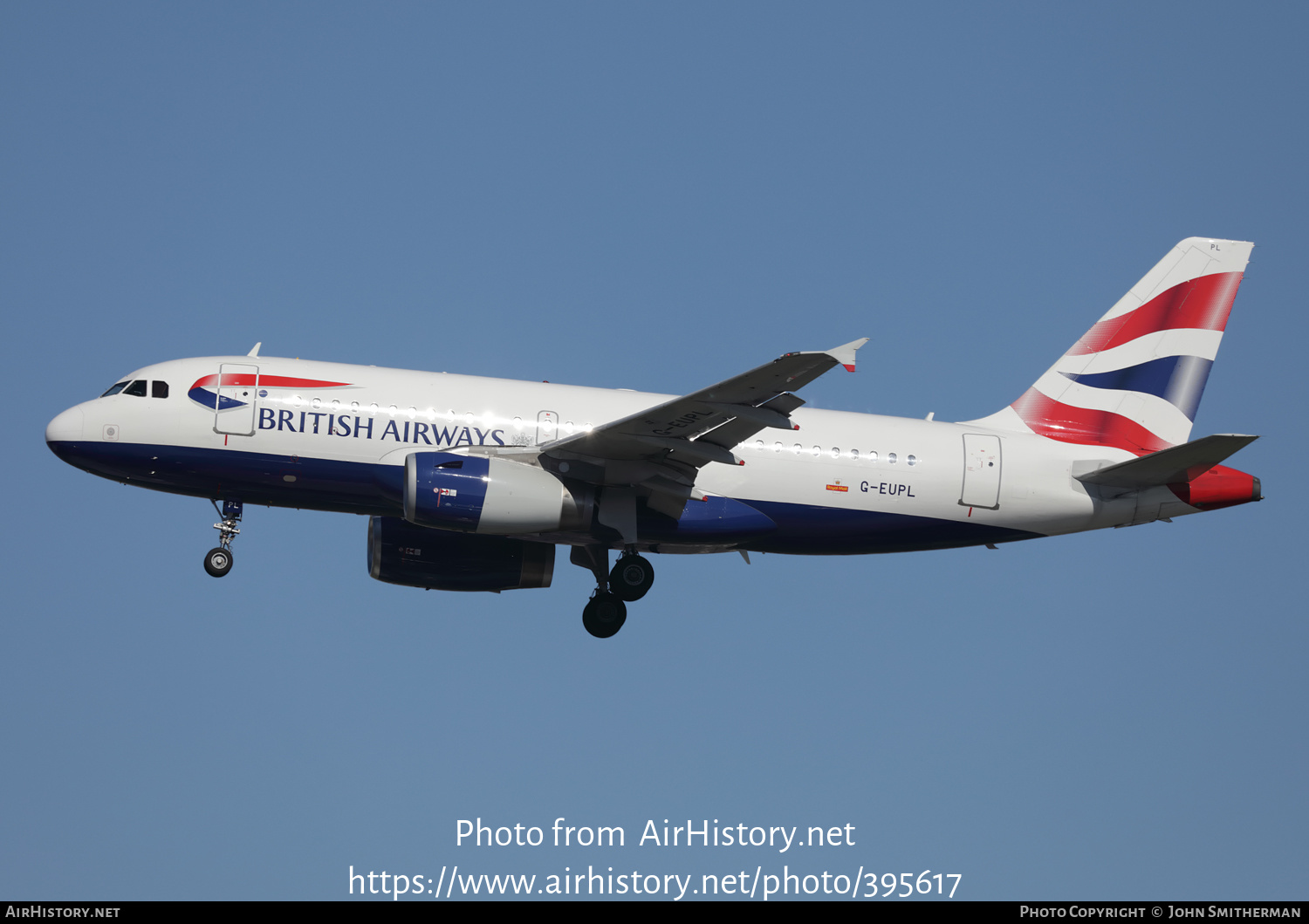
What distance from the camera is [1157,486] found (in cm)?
2742

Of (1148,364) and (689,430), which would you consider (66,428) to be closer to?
(689,430)

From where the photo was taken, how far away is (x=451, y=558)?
95.6 feet

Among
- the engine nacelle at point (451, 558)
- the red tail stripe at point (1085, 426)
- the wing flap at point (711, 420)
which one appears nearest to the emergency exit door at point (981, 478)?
the red tail stripe at point (1085, 426)

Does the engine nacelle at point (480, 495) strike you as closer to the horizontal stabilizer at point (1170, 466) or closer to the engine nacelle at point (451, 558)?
the engine nacelle at point (451, 558)

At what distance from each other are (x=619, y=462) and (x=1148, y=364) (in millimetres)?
12096

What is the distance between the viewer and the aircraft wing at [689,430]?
22406mm

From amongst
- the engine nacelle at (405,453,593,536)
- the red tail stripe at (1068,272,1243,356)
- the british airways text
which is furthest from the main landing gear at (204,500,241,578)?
the red tail stripe at (1068,272,1243,356)

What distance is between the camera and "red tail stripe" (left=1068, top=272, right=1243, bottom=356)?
98.8ft

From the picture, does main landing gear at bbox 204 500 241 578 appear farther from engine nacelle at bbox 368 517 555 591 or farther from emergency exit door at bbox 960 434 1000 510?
emergency exit door at bbox 960 434 1000 510

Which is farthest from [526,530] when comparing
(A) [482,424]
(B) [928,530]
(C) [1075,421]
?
(C) [1075,421]

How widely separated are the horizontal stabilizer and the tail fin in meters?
1.75

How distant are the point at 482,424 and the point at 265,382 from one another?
4087 mm

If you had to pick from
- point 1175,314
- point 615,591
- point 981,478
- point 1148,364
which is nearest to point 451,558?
point 615,591

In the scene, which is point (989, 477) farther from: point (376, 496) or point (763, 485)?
point (376, 496)
